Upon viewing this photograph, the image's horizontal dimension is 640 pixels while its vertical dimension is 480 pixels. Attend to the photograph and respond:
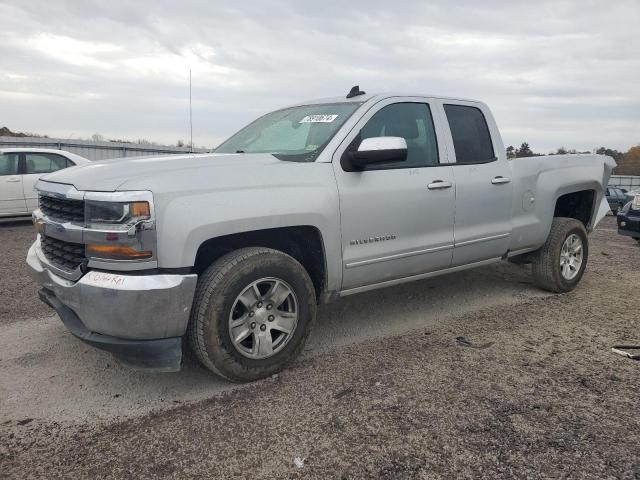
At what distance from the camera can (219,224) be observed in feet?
9.68

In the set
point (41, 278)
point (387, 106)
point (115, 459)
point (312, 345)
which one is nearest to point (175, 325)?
point (115, 459)

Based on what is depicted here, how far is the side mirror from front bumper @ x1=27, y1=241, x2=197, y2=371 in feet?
4.53

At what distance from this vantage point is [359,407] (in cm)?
290

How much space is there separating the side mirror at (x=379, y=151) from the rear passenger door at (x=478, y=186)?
3.20 ft

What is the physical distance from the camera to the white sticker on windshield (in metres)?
3.89

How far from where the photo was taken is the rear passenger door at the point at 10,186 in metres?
9.91

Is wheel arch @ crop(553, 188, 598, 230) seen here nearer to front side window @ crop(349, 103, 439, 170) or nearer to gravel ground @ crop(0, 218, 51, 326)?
front side window @ crop(349, 103, 439, 170)

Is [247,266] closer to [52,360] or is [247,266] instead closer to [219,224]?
[219,224]

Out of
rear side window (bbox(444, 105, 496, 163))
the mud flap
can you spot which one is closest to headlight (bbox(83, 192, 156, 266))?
rear side window (bbox(444, 105, 496, 163))

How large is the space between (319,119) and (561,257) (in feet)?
10.3

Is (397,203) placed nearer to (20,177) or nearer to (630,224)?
(630,224)

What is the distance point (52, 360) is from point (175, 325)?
4.61ft

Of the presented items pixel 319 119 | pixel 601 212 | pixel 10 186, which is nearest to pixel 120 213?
pixel 319 119

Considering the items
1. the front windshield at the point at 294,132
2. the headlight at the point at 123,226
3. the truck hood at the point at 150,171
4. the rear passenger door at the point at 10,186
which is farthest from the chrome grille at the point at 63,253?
the rear passenger door at the point at 10,186
